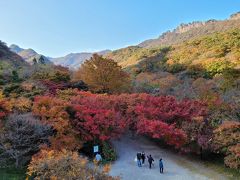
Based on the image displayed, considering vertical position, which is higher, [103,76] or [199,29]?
[199,29]

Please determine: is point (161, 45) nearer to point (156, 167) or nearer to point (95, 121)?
point (95, 121)

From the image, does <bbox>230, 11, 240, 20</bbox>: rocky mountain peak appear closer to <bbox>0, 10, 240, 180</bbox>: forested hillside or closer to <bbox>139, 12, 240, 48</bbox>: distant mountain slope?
<bbox>139, 12, 240, 48</bbox>: distant mountain slope

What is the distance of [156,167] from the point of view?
24.8 metres

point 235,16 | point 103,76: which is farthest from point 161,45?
point 103,76

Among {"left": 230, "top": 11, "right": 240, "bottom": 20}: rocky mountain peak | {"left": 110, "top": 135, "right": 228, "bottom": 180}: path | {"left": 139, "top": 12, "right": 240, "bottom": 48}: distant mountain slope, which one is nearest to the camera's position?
{"left": 110, "top": 135, "right": 228, "bottom": 180}: path

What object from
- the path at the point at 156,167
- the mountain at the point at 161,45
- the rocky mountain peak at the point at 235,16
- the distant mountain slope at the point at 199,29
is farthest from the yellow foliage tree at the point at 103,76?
the rocky mountain peak at the point at 235,16

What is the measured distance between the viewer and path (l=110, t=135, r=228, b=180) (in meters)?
23.0

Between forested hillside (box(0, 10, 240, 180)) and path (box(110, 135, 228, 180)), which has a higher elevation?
forested hillside (box(0, 10, 240, 180))

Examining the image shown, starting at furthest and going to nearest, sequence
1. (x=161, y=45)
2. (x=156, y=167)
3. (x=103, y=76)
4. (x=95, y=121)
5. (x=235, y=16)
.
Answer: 1. (x=235, y=16)
2. (x=161, y=45)
3. (x=103, y=76)
4. (x=95, y=121)
5. (x=156, y=167)

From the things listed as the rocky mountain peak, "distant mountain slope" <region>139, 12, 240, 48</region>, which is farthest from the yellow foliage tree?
the rocky mountain peak

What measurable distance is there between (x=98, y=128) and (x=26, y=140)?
593cm

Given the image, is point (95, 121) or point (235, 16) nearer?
point (95, 121)

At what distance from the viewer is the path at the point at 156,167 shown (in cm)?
2298

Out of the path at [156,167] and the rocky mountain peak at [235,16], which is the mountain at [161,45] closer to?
the rocky mountain peak at [235,16]
